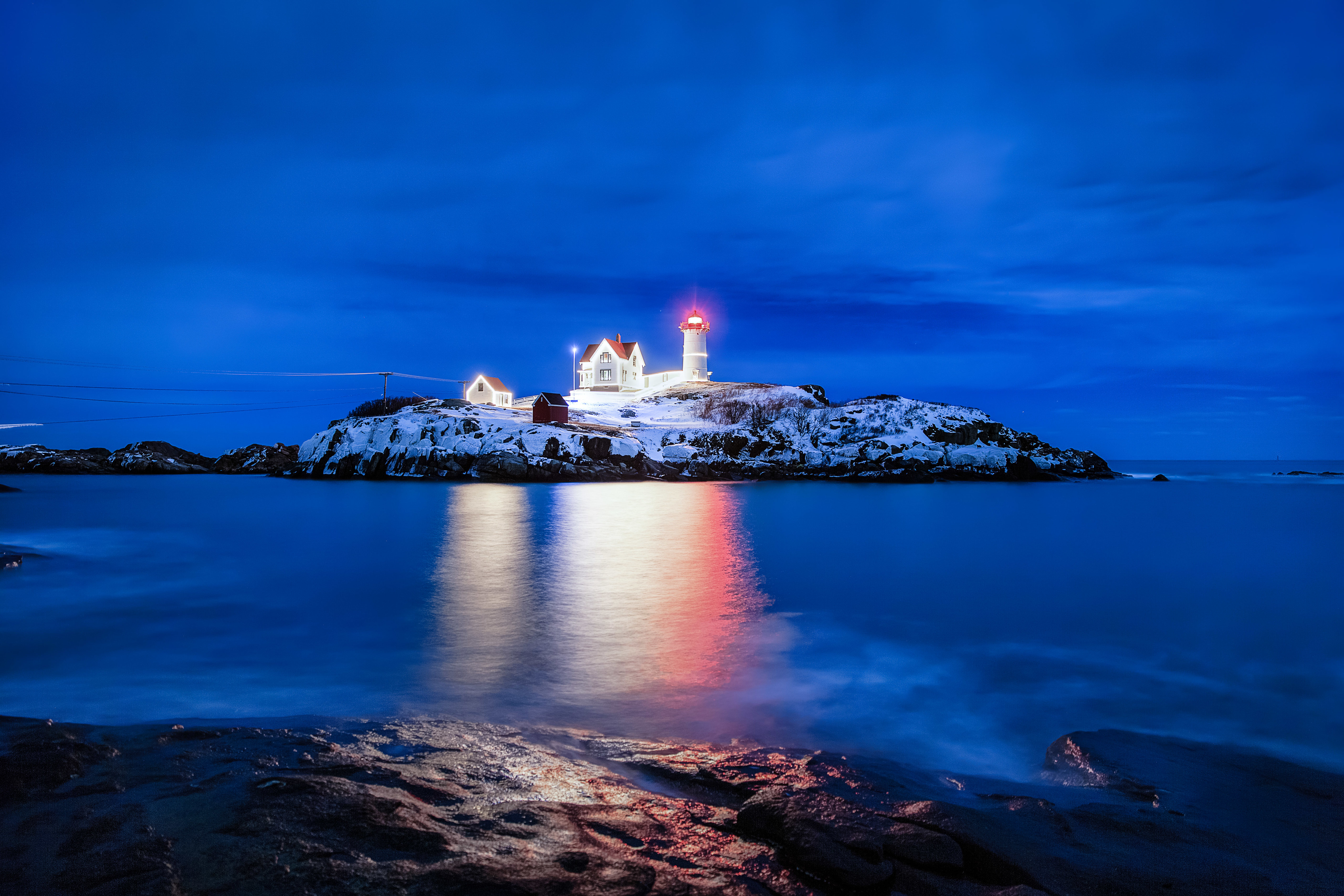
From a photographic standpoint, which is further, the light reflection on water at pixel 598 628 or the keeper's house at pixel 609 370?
the keeper's house at pixel 609 370

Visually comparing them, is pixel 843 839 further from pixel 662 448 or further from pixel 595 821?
pixel 662 448

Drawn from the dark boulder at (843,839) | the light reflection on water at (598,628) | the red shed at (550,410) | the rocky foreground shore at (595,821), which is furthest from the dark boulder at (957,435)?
the dark boulder at (843,839)

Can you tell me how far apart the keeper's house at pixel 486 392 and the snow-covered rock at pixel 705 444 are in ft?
43.2

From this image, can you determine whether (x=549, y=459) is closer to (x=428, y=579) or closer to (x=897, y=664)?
(x=428, y=579)

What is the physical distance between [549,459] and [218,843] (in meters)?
53.1

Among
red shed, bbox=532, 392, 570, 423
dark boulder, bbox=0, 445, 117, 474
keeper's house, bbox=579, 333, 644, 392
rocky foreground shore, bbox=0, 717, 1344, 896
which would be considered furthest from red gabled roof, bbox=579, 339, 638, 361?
rocky foreground shore, bbox=0, 717, 1344, 896

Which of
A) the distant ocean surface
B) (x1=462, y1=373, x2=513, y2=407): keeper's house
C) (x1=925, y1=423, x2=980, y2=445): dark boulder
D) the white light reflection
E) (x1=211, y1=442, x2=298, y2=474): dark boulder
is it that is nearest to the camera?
the distant ocean surface

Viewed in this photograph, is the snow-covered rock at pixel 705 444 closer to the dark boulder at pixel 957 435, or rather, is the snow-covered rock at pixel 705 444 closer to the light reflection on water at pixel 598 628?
the dark boulder at pixel 957 435

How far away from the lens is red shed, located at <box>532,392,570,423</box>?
2473 inches

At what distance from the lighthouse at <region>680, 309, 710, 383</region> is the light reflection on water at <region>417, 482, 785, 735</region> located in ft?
228

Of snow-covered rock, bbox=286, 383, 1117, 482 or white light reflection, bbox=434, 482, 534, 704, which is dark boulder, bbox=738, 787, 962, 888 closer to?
white light reflection, bbox=434, 482, 534, 704

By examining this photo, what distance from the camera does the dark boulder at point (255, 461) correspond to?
7425 cm

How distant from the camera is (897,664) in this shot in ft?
29.5

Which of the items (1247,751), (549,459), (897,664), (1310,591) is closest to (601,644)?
(897,664)
